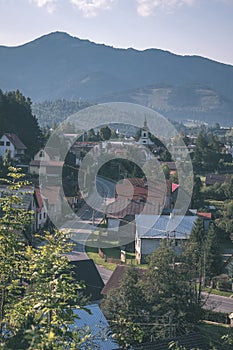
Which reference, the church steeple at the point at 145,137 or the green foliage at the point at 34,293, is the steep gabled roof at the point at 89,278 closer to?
the green foliage at the point at 34,293

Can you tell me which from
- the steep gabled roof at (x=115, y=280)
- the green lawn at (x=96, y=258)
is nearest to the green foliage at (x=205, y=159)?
the green lawn at (x=96, y=258)

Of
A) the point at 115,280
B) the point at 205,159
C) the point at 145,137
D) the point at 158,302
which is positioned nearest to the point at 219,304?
the point at 115,280

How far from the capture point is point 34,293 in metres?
2.82

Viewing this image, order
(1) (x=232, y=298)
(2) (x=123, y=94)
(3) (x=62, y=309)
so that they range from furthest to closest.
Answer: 1. (2) (x=123, y=94)
2. (1) (x=232, y=298)
3. (3) (x=62, y=309)

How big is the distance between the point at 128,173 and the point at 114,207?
7.43m

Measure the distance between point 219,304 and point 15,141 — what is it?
14.8m

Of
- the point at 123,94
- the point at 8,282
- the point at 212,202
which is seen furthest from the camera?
the point at 123,94

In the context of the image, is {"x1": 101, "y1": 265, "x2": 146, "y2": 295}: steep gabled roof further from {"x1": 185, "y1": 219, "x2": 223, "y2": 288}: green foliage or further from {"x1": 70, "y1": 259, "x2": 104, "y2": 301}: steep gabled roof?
{"x1": 185, "y1": 219, "x2": 223, "y2": 288}: green foliage

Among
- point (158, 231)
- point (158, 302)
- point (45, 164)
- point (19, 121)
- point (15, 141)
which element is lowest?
point (158, 302)

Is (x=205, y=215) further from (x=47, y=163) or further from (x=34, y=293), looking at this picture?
(x=34, y=293)

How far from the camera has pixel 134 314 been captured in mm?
7848

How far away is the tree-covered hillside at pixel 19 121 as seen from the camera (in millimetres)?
24231

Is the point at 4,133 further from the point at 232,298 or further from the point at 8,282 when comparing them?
the point at 8,282

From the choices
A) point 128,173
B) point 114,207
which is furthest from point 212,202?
point 114,207
